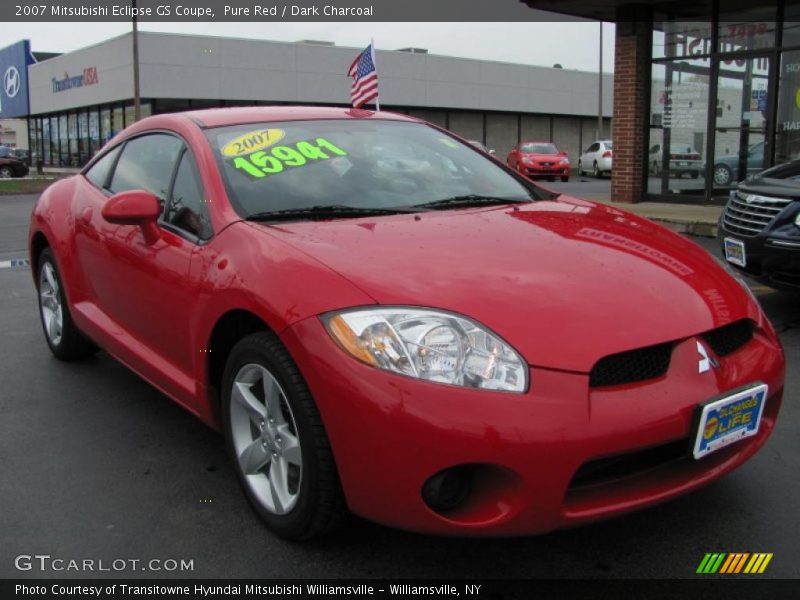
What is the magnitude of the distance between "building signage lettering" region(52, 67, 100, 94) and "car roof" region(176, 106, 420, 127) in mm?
32973

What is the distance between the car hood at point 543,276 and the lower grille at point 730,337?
0.03m

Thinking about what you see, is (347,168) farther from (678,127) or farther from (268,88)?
(268,88)

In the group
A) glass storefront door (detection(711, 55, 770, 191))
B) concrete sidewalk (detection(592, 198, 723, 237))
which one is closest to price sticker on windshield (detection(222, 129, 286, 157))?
concrete sidewalk (detection(592, 198, 723, 237))

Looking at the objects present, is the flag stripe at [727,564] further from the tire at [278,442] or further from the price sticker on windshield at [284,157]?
the price sticker on windshield at [284,157]

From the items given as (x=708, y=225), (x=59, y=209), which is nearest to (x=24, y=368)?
(x=59, y=209)

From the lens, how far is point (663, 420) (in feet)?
7.07

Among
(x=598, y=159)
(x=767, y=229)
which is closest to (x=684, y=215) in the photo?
(x=767, y=229)

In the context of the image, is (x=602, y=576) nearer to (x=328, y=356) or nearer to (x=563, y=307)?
(x=563, y=307)

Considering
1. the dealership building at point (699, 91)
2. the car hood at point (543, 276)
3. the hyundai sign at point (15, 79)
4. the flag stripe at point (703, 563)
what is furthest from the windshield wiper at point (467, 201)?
the hyundai sign at point (15, 79)

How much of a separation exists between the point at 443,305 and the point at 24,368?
Result: 332cm

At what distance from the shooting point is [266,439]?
8.63 feet

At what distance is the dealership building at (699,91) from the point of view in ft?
36.0

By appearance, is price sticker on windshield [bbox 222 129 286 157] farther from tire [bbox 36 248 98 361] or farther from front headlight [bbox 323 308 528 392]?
tire [bbox 36 248 98 361]

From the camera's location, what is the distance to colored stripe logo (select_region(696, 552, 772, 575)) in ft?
7.89
